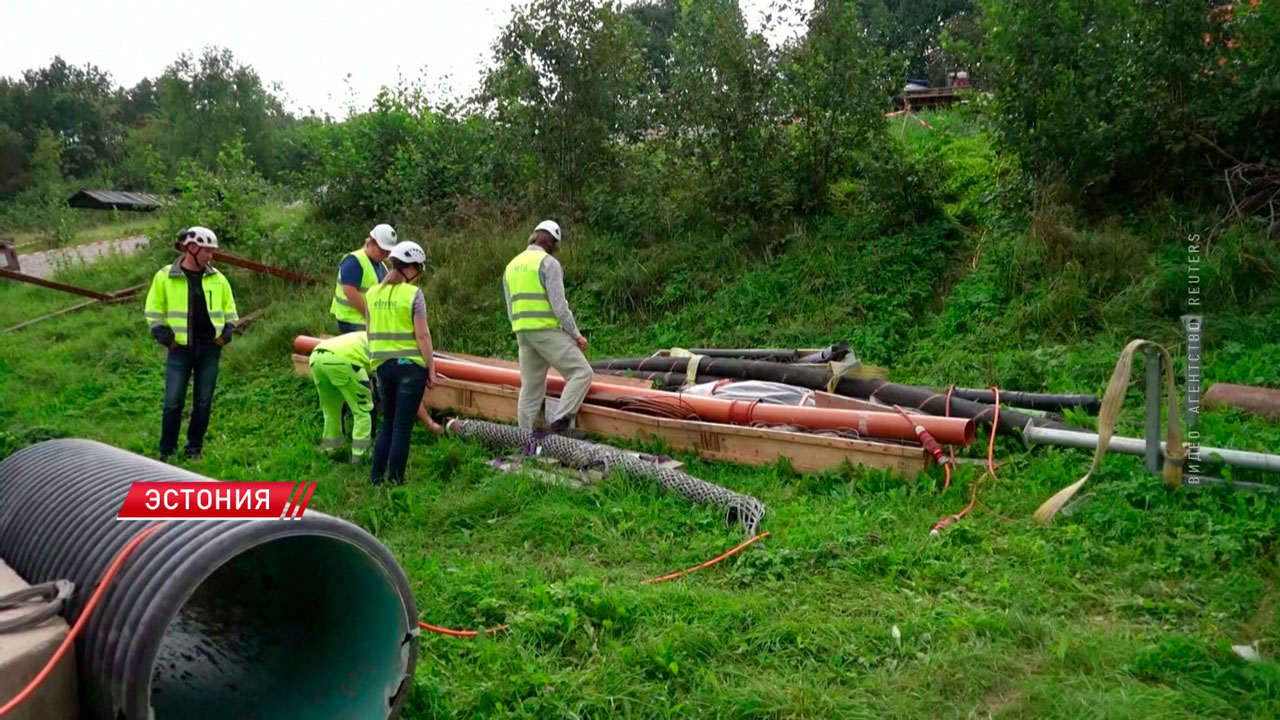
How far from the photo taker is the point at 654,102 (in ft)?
39.3

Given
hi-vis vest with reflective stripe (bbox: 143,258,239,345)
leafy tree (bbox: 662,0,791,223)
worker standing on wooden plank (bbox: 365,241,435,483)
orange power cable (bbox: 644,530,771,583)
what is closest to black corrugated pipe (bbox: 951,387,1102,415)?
orange power cable (bbox: 644,530,771,583)

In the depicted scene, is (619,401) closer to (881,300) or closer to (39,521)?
(881,300)

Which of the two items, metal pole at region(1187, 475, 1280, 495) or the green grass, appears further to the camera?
metal pole at region(1187, 475, 1280, 495)

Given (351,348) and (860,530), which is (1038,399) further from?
(351,348)

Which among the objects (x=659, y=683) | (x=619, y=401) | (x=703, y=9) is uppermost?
(x=703, y=9)

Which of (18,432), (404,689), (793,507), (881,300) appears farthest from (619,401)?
(18,432)

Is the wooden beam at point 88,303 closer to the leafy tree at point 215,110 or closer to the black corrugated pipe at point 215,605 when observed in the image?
the black corrugated pipe at point 215,605

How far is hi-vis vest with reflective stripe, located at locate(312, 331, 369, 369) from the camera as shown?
7.42m

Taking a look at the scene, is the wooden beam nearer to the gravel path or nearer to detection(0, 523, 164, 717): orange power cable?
the gravel path

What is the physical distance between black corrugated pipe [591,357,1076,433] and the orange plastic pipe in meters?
0.49

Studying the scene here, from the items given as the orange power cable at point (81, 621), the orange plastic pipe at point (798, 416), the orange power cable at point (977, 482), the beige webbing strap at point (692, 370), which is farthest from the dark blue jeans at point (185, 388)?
the orange power cable at point (977, 482)

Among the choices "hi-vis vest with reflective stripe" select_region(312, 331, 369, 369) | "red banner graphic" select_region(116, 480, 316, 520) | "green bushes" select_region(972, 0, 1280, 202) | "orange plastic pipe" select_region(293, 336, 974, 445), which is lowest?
"orange plastic pipe" select_region(293, 336, 974, 445)

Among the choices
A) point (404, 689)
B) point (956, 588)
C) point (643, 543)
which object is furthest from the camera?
point (643, 543)

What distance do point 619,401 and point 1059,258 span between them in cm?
462
